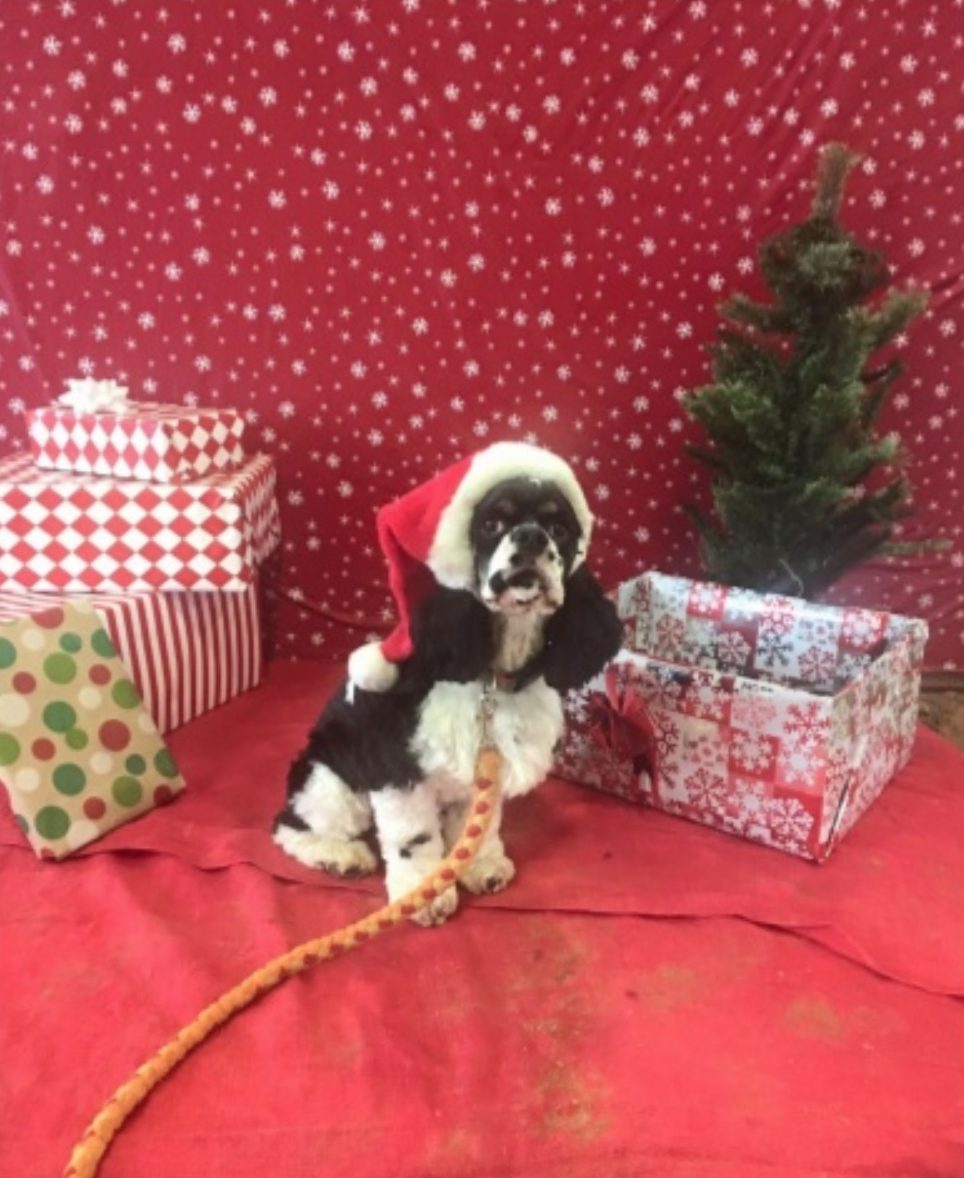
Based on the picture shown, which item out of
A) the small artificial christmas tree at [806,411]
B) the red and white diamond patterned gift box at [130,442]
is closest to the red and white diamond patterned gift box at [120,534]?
the red and white diamond patterned gift box at [130,442]

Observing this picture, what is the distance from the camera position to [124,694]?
1.40 m

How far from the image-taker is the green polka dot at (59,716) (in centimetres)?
131

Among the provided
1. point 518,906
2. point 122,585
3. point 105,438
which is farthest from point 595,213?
point 518,906

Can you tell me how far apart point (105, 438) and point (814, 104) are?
1.31 meters

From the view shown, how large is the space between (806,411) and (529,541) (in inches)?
29.9

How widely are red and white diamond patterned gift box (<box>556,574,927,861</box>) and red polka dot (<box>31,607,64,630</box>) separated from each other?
0.77m

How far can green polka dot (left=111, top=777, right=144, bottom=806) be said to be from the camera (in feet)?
4.39

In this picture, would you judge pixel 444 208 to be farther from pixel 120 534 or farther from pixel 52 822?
pixel 52 822

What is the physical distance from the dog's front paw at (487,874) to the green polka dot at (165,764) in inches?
19.6

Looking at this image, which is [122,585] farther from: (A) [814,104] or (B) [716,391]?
(A) [814,104]

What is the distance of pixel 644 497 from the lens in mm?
1825

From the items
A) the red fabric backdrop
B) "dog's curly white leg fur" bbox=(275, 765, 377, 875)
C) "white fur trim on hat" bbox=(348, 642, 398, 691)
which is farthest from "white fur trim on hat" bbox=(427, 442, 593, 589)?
the red fabric backdrop

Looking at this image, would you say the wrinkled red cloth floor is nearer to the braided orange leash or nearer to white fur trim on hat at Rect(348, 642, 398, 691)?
the braided orange leash

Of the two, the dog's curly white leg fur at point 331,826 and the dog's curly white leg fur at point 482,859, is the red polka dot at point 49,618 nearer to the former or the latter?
the dog's curly white leg fur at point 331,826
